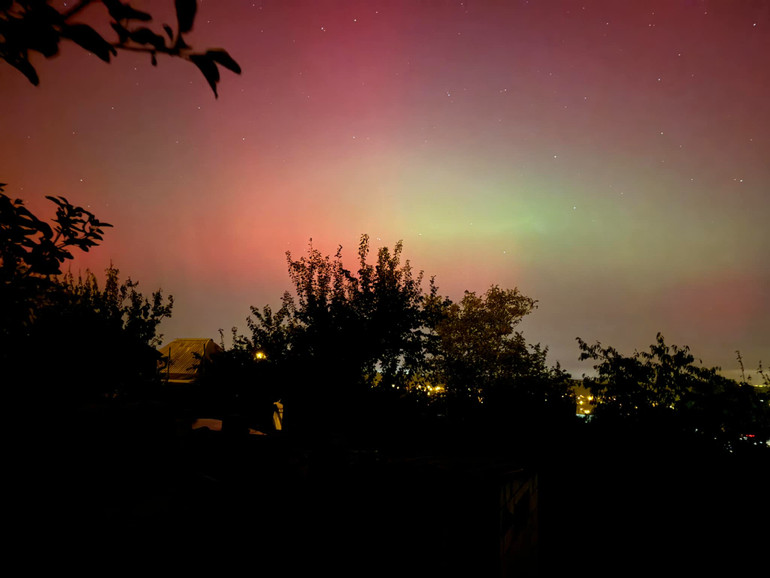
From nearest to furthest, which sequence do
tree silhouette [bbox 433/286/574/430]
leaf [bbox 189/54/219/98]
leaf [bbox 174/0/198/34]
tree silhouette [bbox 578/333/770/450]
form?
leaf [bbox 174/0/198/34], leaf [bbox 189/54/219/98], tree silhouette [bbox 578/333/770/450], tree silhouette [bbox 433/286/574/430]

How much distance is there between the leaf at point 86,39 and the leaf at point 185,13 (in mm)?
261

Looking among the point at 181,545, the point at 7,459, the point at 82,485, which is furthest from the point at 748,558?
the point at 7,459

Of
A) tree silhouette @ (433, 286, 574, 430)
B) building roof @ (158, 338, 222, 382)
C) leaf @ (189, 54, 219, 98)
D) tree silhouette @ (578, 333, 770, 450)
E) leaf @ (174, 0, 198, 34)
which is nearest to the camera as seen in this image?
leaf @ (174, 0, 198, 34)

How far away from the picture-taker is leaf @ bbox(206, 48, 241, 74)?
4.13ft

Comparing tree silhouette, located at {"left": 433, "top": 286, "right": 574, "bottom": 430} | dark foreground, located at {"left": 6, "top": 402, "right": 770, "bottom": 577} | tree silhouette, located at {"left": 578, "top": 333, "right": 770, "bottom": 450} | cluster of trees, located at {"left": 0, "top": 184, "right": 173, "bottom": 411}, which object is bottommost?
dark foreground, located at {"left": 6, "top": 402, "right": 770, "bottom": 577}

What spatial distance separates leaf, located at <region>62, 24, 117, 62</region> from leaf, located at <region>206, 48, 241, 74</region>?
308mm

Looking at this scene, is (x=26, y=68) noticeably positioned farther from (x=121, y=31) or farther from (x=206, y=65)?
(x=206, y=65)

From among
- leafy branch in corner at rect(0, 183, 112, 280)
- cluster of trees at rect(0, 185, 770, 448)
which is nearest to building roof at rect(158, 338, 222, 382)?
cluster of trees at rect(0, 185, 770, 448)

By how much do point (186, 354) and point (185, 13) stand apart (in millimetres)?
37992

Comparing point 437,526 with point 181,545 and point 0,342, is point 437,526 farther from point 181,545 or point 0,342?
point 0,342

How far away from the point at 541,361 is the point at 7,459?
41.5 metres

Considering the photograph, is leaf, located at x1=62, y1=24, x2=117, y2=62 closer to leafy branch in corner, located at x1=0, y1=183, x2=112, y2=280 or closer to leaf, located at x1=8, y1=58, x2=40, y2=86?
leaf, located at x1=8, y1=58, x2=40, y2=86

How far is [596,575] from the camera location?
9898mm

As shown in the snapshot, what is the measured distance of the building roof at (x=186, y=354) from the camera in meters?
30.7
